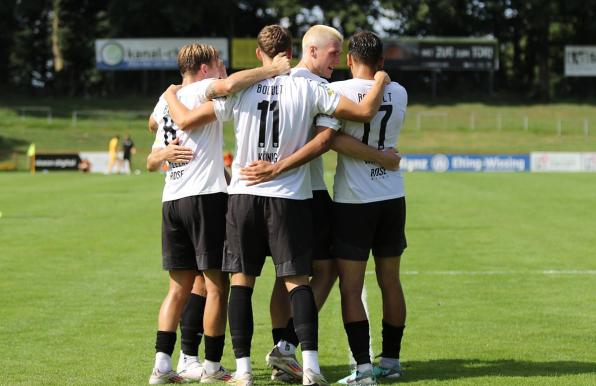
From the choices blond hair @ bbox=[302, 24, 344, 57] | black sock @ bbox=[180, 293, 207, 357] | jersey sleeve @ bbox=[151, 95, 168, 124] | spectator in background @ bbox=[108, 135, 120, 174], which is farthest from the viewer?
spectator in background @ bbox=[108, 135, 120, 174]

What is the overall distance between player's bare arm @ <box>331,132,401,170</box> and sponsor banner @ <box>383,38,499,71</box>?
68.4 metres

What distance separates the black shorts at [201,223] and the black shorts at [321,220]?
0.61m

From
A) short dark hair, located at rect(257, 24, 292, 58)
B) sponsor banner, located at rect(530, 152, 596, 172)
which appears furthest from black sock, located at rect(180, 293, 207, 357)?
sponsor banner, located at rect(530, 152, 596, 172)

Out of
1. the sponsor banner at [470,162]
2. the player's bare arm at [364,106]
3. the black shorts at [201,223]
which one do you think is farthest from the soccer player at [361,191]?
the sponsor banner at [470,162]

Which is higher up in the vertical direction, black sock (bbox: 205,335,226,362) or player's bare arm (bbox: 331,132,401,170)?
player's bare arm (bbox: 331,132,401,170)

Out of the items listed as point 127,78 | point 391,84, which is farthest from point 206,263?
point 127,78

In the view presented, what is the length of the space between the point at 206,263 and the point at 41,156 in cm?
4448

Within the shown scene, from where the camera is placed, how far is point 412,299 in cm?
1154

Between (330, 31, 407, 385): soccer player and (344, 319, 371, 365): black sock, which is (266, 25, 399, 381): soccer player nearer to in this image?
(330, 31, 407, 385): soccer player

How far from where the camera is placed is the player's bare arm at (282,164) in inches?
270

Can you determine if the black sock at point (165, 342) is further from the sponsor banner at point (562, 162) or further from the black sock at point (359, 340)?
the sponsor banner at point (562, 162)

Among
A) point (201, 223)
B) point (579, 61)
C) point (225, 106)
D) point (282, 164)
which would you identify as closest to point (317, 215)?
point (282, 164)

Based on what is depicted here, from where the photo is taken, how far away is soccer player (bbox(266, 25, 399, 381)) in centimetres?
708

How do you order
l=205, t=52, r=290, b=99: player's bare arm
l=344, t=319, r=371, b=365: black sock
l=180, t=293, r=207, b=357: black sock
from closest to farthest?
1. l=205, t=52, r=290, b=99: player's bare arm
2. l=344, t=319, r=371, b=365: black sock
3. l=180, t=293, r=207, b=357: black sock
